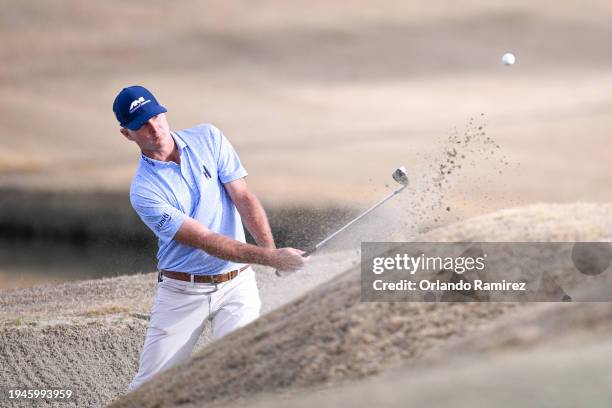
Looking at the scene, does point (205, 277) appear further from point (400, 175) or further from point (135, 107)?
point (400, 175)

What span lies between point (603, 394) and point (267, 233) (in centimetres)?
288

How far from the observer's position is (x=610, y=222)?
4250mm

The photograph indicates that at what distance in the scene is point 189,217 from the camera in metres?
4.91

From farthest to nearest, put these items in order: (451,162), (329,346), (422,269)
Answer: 1. (451,162)
2. (422,269)
3. (329,346)

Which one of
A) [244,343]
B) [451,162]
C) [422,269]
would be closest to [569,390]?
[422,269]

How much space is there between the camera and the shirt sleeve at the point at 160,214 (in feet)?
16.1

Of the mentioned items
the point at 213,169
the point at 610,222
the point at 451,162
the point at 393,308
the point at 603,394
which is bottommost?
the point at 603,394

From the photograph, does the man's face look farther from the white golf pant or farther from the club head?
the club head

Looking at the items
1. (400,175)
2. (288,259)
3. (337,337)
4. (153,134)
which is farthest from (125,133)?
(337,337)

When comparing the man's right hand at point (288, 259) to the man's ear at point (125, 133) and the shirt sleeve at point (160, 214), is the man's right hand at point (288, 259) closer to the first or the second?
the shirt sleeve at point (160, 214)

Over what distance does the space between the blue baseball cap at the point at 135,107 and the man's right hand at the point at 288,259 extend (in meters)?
0.98

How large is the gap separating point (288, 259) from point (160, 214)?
2.50ft

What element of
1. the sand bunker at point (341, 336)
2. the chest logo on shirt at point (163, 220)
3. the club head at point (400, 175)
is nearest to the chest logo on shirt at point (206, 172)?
the chest logo on shirt at point (163, 220)

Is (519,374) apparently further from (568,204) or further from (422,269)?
(568,204)
